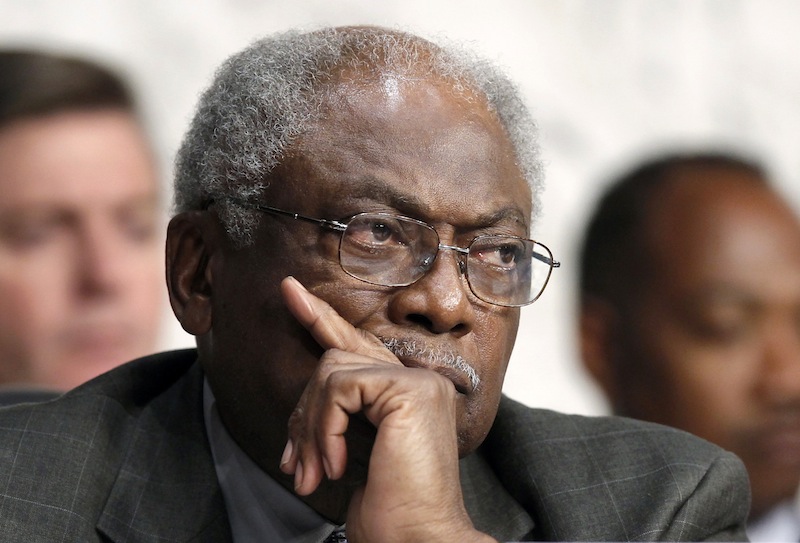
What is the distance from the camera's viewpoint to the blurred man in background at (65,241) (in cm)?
461

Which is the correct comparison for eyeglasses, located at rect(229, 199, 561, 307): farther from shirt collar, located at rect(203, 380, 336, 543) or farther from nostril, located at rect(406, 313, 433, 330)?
shirt collar, located at rect(203, 380, 336, 543)

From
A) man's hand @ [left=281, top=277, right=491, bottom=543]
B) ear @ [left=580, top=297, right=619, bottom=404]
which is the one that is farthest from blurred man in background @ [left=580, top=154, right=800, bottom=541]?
man's hand @ [left=281, top=277, right=491, bottom=543]

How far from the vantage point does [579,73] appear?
5723 millimetres

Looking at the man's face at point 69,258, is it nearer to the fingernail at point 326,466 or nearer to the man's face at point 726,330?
the man's face at point 726,330

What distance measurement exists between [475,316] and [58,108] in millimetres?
2877

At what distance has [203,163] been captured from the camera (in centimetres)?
270

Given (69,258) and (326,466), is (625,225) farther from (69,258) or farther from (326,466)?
(326,466)

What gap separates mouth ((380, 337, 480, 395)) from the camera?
2.37 m

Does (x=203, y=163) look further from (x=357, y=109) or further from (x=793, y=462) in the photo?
(x=793, y=462)

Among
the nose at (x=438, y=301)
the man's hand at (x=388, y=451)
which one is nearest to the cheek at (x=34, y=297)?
the nose at (x=438, y=301)

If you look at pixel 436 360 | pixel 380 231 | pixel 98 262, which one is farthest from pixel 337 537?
pixel 98 262

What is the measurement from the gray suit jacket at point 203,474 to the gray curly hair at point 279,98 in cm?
54

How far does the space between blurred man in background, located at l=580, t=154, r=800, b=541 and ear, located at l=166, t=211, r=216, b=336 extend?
3115mm

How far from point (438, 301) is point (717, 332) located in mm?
3148
